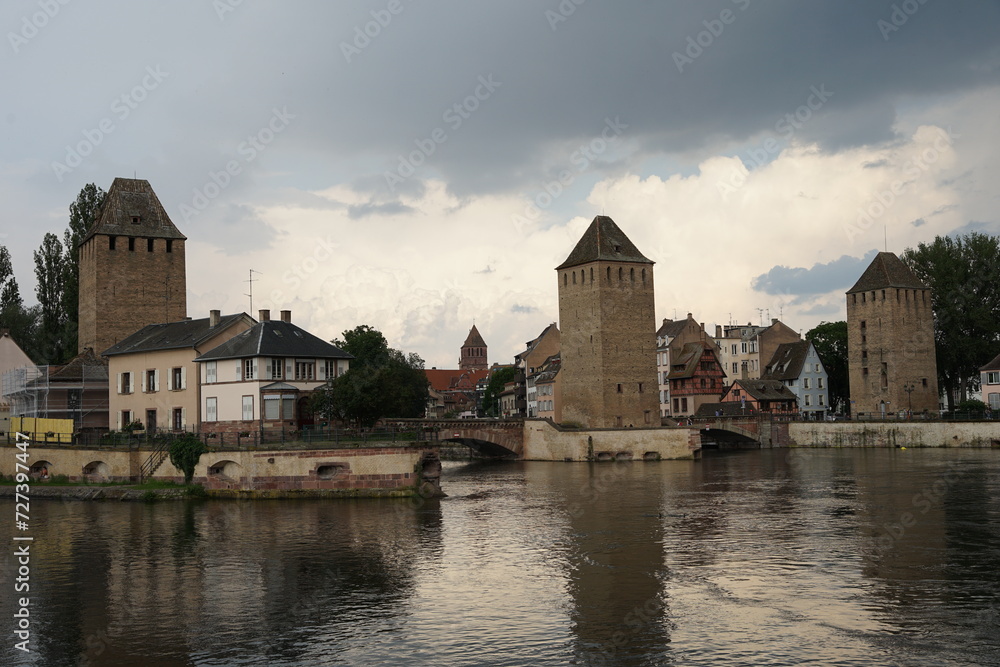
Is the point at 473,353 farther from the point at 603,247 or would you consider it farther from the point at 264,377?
the point at 264,377

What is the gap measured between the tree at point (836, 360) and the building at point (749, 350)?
432 centimetres

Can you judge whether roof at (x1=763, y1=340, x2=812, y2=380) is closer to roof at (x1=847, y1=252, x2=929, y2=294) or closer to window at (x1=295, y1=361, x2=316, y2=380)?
roof at (x1=847, y1=252, x2=929, y2=294)

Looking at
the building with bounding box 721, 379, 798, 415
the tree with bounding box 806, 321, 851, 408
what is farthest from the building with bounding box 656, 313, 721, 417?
the tree with bounding box 806, 321, 851, 408

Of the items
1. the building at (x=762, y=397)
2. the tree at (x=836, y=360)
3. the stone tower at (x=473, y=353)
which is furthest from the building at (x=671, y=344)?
the stone tower at (x=473, y=353)

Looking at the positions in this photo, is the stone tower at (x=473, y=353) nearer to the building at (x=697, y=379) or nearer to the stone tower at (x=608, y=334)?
the building at (x=697, y=379)

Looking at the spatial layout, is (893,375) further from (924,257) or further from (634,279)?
(634,279)

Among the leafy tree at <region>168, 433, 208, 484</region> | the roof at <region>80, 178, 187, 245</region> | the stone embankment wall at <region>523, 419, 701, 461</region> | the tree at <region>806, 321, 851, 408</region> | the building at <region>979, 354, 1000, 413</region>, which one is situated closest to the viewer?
the leafy tree at <region>168, 433, 208, 484</region>

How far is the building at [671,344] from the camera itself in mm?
92062

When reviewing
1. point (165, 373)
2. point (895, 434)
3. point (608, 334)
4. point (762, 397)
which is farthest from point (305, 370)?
point (762, 397)

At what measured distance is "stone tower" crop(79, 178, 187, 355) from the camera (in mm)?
61781

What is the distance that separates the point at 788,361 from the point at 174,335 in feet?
201

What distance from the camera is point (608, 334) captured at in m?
66.1

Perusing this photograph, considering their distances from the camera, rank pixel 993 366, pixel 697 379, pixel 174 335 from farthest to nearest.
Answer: pixel 697 379
pixel 993 366
pixel 174 335

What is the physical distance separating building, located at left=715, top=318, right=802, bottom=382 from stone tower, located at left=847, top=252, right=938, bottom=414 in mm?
18401
